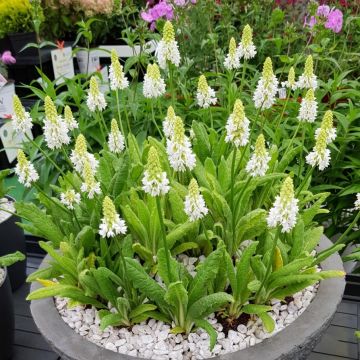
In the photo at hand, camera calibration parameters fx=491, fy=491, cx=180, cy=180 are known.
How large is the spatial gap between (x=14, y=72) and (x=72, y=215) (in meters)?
2.79

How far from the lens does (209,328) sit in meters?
1.13

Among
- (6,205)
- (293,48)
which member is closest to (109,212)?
(6,205)

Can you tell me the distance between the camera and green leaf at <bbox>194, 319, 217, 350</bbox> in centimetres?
111

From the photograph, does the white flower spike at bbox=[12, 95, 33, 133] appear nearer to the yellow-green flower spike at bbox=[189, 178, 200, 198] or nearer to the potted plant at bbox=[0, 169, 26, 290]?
the yellow-green flower spike at bbox=[189, 178, 200, 198]

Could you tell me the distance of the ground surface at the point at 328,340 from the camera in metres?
1.59

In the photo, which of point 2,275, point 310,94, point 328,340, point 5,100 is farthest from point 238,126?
point 5,100

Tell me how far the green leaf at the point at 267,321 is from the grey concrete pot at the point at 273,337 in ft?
0.07

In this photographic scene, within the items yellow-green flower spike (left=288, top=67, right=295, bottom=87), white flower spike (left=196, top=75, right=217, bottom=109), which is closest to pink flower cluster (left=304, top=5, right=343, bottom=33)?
yellow-green flower spike (left=288, top=67, right=295, bottom=87)

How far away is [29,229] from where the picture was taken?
1481 millimetres

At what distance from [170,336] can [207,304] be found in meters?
0.16

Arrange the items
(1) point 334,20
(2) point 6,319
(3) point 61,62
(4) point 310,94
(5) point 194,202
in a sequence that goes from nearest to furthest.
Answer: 1. (5) point 194,202
2. (4) point 310,94
3. (2) point 6,319
4. (1) point 334,20
5. (3) point 61,62

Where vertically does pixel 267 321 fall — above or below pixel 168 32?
below

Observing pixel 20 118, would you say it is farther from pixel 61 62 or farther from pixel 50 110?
pixel 61 62

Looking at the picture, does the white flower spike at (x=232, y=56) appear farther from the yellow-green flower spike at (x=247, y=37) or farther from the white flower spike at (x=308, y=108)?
the white flower spike at (x=308, y=108)
